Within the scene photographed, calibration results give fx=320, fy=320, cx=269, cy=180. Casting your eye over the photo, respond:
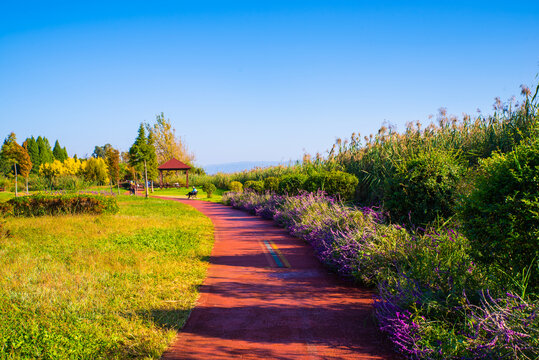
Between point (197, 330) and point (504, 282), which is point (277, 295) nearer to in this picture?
point (197, 330)

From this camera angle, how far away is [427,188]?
22.5ft

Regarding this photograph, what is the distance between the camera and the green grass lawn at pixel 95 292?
152 inches

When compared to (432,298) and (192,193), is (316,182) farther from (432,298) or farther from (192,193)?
(192,193)

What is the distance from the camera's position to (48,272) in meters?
6.36

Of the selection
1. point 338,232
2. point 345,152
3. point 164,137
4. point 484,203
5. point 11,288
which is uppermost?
point 164,137

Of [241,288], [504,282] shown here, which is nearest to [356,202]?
[241,288]

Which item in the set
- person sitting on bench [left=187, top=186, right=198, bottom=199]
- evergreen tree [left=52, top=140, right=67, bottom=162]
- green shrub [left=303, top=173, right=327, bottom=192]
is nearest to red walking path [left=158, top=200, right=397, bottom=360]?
green shrub [left=303, top=173, right=327, bottom=192]

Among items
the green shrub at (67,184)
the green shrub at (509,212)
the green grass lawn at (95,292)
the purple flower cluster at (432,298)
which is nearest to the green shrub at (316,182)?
the green grass lawn at (95,292)

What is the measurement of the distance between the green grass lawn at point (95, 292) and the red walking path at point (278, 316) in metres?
0.36

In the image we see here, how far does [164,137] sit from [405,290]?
60121mm

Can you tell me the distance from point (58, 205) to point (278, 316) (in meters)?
14.3

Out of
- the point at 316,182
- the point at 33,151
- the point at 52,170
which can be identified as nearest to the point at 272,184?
the point at 316,182

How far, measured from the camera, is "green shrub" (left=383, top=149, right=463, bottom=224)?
6.83 metres

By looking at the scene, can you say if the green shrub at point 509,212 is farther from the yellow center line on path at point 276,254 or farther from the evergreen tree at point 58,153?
the evergreen tree at point 58,153
